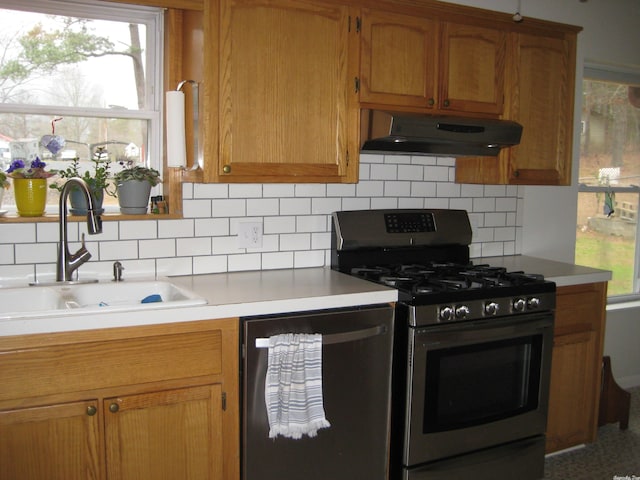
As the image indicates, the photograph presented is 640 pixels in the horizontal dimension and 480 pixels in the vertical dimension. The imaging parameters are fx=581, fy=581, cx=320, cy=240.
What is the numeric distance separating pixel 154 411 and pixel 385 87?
5.38ft

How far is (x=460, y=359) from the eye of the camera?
240 cm

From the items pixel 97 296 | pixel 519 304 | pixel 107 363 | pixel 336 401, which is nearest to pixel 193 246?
pixel 97 296

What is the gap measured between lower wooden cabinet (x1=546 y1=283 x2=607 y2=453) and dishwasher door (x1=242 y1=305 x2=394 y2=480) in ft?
3.38

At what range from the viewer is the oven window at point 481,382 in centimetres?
234

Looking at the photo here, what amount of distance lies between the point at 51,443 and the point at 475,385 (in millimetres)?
1627

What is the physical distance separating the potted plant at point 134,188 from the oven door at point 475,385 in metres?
1.25

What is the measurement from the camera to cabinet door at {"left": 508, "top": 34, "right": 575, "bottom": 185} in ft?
9.62

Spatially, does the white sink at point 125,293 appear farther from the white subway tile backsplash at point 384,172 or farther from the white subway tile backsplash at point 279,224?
the white subway tile backsplash at point 384,172

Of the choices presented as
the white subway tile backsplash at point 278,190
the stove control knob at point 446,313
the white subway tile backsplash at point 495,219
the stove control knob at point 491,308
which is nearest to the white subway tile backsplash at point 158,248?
the white subway tile backsplash at point 278,190

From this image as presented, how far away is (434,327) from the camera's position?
229 cm

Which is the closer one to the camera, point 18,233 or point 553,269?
point 18,233

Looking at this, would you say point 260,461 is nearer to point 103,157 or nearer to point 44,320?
point 44,320

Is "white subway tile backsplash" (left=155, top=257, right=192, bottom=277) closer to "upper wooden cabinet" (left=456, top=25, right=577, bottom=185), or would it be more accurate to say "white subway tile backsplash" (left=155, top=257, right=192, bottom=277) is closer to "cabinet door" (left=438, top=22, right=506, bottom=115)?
"cabinet door" (left=438, top=22, right=506, bottom=115)

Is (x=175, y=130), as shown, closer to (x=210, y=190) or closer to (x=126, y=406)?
(x=210, y=190)
